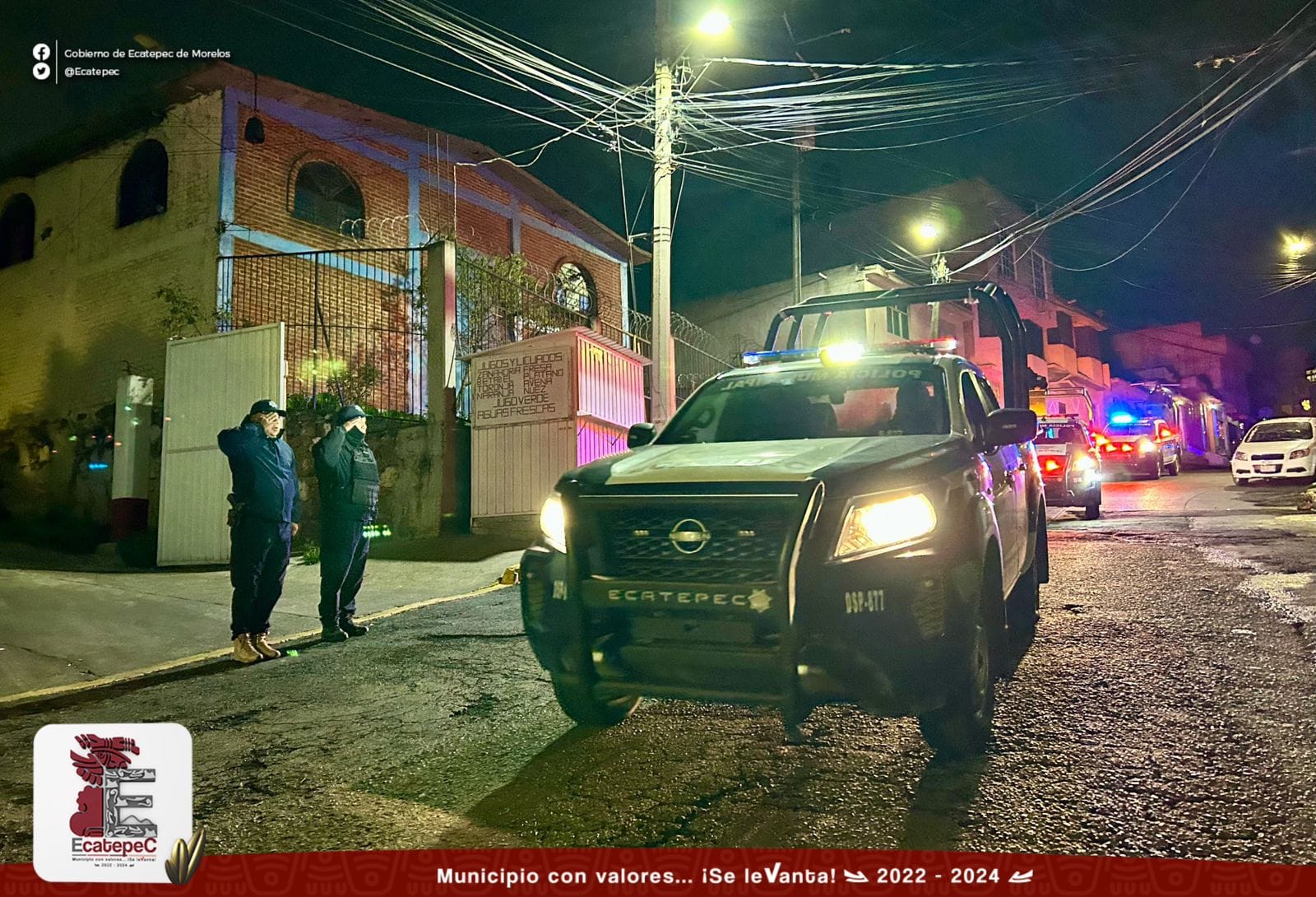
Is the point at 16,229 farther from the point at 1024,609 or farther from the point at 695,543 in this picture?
the point at 1024,609

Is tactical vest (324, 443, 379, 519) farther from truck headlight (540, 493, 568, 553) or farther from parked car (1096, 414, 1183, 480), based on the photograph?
parked car (1096, 414, 1183, 480)

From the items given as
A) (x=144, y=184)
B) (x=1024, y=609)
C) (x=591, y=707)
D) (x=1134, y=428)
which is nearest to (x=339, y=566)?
(x=591, y=707)

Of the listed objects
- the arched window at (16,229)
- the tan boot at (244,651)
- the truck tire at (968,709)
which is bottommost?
the tan boot at (244,651)

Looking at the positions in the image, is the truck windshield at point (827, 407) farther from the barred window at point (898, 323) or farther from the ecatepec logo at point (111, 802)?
the barred window at point (898, 323)

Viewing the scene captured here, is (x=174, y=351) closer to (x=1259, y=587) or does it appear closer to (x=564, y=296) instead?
(x=564, y=296)

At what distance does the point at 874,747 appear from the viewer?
2.96 m

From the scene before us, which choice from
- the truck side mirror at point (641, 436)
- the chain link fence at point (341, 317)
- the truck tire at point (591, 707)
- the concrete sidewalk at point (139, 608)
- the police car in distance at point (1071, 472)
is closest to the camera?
the truck tire at point (591, 707)

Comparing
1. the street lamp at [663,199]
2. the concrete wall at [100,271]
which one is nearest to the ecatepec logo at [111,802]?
the street lamp at [663,199]

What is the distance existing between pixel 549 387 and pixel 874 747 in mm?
→ 8232

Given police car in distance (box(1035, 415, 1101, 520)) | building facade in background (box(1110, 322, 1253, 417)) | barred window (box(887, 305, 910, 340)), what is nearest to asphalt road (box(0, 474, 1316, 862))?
police car in distance (box(1035, 415, 1101, 520))

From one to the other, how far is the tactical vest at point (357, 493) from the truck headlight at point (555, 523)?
10.4ft

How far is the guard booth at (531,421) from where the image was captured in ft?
34.2

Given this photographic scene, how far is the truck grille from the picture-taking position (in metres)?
2.36

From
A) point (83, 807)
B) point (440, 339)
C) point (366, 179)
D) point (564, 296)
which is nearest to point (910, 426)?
point (83, 807)
